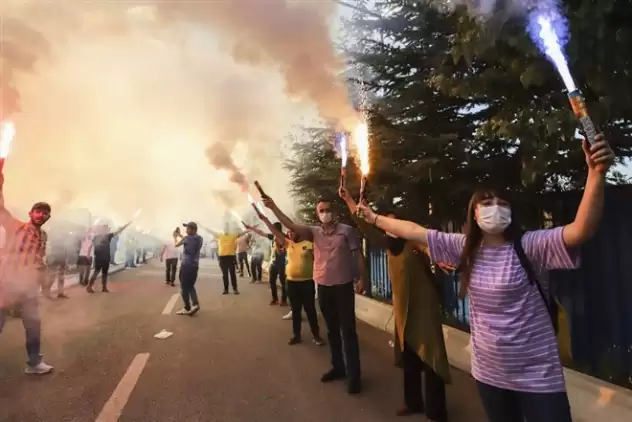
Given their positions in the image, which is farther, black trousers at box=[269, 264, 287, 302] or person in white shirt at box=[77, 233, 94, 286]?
person in white shirt at box=[77, 233, 94, 286]

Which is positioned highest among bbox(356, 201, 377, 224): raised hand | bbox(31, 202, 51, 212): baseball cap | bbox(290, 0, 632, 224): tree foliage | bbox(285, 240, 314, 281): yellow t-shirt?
bbox(290, 0, 632, 224): tree foliage

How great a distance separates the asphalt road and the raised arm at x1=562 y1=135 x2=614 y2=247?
276cm

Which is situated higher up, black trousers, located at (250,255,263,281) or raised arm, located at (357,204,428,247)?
raised arm, located at (357,204,428,247)

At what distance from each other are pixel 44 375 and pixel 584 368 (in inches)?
225

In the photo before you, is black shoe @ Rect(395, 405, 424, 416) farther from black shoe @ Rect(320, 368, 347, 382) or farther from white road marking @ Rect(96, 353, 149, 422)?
white road marking @ Rect(96, 353, 149, 422)

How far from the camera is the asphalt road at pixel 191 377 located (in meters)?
4.86

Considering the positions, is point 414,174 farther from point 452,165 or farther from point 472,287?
point 472,287

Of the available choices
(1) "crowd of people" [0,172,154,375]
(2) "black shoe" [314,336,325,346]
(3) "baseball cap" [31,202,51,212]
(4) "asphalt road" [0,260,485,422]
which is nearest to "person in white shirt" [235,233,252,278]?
(4) "asphalt road" [0,260,485,422]

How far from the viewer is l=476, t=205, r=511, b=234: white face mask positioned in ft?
9.63

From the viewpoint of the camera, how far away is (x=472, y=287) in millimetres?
2898

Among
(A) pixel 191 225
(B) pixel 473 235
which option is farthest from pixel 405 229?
(A) pixel 191 225

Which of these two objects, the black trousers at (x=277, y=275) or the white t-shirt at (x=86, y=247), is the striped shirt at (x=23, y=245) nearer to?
the black trousers at (x=277, y=275)

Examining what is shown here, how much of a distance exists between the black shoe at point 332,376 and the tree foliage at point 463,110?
8.08 ft

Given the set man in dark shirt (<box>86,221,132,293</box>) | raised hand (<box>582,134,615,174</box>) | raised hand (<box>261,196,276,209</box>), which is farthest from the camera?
man in dark shirt (<box>86,221,132,293</box>)
